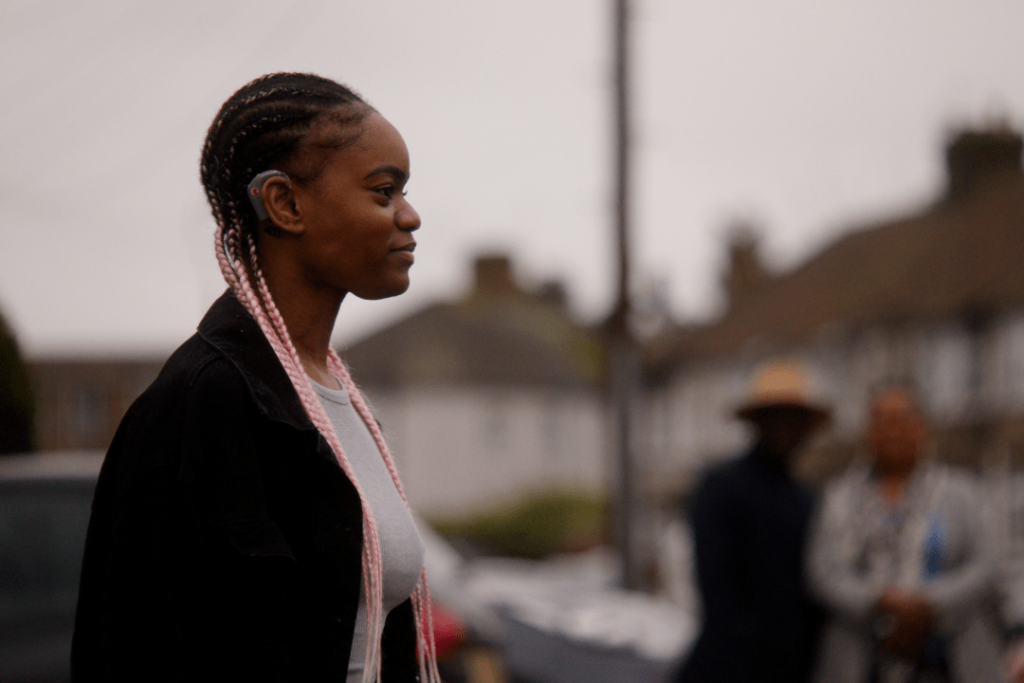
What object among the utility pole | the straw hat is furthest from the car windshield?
the utility pole

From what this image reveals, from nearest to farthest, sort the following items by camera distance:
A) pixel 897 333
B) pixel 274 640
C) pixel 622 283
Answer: pixel 274 640 → pixel 622 283 → pixel 897 333

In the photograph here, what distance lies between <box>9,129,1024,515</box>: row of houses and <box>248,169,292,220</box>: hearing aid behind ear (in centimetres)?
48

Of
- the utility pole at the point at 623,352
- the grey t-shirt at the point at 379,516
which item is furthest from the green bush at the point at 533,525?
the grey t-shirt at the point at 379,516

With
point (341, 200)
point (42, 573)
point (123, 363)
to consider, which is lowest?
point (123, 363)

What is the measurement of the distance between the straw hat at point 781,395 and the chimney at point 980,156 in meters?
22.2

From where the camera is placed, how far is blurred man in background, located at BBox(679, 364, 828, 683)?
3867mm

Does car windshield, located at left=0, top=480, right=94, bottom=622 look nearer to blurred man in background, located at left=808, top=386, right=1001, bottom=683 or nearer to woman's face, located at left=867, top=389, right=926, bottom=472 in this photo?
blurred man in background, located at left=808, top=386, right=1001, bottom=683

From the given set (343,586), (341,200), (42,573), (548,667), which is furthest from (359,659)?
(548,667)

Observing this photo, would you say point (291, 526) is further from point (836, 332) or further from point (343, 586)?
point (836, 332)

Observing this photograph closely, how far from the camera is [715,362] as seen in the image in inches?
1267

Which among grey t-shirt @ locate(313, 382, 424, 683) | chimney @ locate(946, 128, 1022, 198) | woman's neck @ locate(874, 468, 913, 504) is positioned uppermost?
chimney @ locate(946, 128, 1022, 198)

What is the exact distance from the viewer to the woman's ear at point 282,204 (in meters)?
1.48

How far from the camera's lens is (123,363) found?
2285 inches

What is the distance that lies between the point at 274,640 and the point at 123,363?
5991 centimetres
